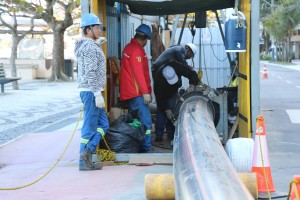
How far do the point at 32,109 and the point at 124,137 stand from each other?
31.8 feet

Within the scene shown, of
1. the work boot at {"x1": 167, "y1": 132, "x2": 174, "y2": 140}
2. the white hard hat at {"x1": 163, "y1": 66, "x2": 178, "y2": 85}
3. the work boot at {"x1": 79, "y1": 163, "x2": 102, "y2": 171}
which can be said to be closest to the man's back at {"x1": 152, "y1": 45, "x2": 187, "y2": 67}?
the white hard hat at {"x1": 163, "y1": 66, "x2": 178, "y2": 85}

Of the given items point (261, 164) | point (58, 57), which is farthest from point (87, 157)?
point (58, 57)

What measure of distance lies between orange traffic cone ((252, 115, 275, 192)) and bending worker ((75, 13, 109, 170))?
84.6 inches

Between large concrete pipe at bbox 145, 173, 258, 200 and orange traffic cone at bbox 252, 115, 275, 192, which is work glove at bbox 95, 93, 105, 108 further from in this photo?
orange traffic cone at bbox 252, 115, 275, 192

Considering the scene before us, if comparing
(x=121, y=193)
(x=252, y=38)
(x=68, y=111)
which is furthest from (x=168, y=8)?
(x=68, y=111)

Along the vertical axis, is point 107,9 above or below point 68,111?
above

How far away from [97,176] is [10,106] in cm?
1156

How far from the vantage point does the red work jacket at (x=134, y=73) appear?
28.3 feet

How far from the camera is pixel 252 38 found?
26.4 ft

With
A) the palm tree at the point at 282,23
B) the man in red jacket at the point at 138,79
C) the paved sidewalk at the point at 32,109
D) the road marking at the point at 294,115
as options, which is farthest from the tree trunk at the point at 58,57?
the palm tree at the point at 282,23

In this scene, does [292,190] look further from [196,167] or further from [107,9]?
[107,9]

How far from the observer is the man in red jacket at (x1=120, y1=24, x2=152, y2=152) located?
8641 mm

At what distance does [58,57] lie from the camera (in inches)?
1239

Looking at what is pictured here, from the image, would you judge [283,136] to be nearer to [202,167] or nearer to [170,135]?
[170,135]
